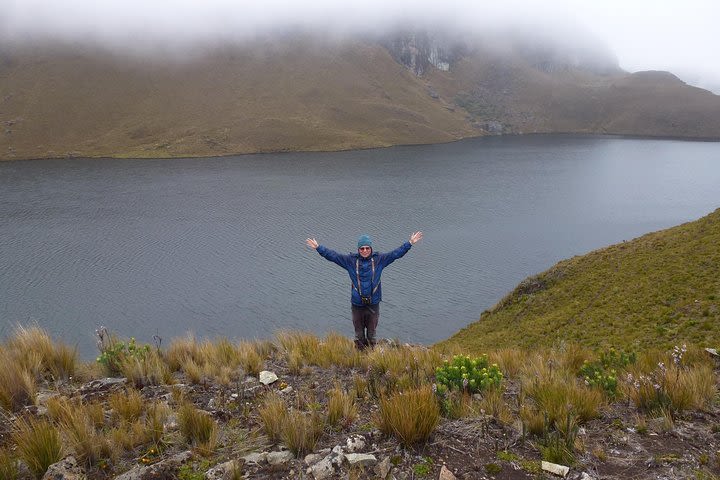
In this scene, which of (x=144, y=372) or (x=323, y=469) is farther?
(x=144, y=372)

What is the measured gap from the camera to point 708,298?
53.4ft

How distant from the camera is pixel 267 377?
22.5 feet

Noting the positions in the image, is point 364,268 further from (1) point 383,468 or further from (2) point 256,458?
(1) point 383,468

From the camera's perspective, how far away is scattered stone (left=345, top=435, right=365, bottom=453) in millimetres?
4383

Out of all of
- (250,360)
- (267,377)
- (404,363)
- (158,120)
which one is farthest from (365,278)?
(158,120)

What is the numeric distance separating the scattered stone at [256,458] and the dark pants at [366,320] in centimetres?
497

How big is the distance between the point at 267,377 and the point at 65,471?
3.10 m

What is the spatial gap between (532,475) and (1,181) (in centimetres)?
12120

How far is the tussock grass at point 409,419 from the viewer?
434 cm

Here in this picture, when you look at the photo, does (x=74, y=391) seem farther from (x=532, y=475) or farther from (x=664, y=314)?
(x=664, y=314)

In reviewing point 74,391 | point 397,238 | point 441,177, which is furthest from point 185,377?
point 441,177

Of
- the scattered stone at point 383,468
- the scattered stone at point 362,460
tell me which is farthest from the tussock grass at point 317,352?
the scattered stone at point 383,468

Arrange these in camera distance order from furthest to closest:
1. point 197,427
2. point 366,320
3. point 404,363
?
point 366,320
point 404,363
point 197,427

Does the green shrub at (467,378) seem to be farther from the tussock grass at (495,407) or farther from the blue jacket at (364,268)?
the blue jacket at (364,268)
